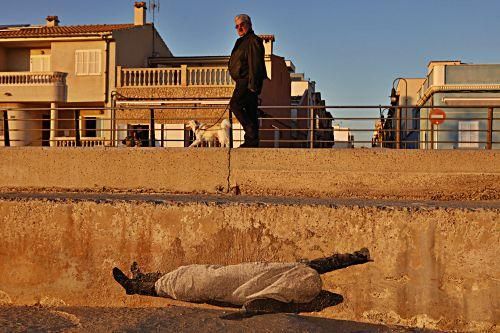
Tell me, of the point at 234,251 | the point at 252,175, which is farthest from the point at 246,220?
the point at 252,175

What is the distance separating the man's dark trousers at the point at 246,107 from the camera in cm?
776

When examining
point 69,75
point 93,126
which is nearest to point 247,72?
point 93,126

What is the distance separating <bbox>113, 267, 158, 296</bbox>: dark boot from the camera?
229 inches

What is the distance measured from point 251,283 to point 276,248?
1.26 feet

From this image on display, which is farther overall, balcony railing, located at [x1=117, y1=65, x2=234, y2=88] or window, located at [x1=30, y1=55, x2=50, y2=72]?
window, located at [x1=30, y1=55, x2=50, y2=72]

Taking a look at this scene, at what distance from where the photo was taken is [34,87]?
33375 mm

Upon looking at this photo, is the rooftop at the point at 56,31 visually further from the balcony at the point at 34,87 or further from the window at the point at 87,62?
the balcony at the point at 34,87

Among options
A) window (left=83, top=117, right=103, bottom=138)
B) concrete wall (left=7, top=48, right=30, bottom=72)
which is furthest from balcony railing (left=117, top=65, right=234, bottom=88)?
concrete wall (left=7, top=48, right=30, bottom=72)

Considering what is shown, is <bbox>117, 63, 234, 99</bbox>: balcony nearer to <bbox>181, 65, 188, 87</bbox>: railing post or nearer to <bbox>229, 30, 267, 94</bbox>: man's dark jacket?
<bbox>181, 65, 188, 87</bbox>: railing post

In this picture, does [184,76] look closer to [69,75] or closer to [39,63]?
[69,75]

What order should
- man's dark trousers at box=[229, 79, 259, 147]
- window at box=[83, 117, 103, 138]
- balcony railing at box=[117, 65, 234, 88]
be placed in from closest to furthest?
man's dark trousers at box=[229, 79, 259, 147], balcony railing at box=[117, 65, 234, 88], window at box=[83, 117, 103, 138]

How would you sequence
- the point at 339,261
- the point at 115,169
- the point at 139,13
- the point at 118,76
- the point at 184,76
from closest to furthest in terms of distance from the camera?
the point at 339,261 → the point at 115,169 → the point at 184,76 → the point at 118,76 → the point at 139,13

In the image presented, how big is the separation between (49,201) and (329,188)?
2.90 m

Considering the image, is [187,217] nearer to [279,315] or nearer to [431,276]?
[279,315]
